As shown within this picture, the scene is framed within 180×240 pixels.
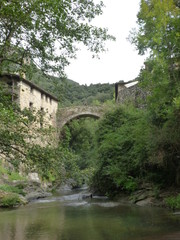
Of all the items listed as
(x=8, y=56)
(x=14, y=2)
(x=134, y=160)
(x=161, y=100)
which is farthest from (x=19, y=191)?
(x=14, y=2)

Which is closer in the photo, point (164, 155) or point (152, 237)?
point (152, 237)

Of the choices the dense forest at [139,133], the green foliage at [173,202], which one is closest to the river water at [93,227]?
the dense forest at [139,133]

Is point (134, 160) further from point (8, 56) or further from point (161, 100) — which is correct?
point (8, 56)

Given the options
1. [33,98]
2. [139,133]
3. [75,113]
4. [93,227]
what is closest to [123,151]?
[139,133]

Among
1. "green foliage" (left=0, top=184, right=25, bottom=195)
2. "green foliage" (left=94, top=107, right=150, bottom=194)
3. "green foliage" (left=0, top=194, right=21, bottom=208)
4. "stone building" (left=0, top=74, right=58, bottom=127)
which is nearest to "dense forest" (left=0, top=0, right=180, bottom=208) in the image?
"green foliage" (left=94, top=107, right=150, bottom=194)

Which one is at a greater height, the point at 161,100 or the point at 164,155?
the point at 161,100

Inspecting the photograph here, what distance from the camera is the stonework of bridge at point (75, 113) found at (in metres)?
34.9

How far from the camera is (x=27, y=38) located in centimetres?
746

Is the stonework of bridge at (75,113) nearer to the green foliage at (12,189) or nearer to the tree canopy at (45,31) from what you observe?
the green foliage at (12,189)

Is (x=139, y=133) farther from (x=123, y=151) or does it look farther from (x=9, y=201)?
(x=9, y=201)

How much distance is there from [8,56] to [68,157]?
301 centimetres

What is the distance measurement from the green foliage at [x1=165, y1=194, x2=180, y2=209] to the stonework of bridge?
22.9 metres

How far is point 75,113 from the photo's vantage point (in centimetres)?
3550

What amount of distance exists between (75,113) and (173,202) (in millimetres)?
24485
